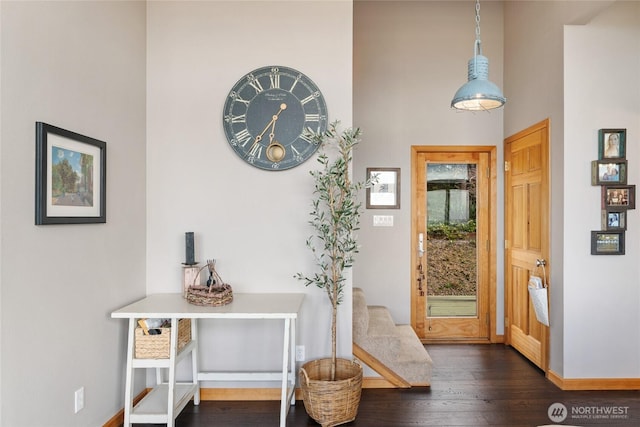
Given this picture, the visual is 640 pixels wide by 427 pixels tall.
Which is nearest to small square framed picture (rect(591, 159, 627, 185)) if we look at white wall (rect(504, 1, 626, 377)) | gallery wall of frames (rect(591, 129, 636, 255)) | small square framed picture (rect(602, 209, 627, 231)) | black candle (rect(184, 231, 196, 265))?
gallery wall of frames (rect(591, 129, 636, 255))

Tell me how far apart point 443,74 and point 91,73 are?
3.19 m

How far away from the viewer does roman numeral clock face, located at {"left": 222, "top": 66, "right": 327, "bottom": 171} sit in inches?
109

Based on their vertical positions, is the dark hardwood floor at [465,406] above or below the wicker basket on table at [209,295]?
below

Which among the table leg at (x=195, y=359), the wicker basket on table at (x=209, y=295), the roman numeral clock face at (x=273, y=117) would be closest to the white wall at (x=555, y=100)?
the roman numeral clock face at (x=273, y=117)

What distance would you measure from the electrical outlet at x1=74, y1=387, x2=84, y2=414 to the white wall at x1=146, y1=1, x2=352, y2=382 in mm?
812

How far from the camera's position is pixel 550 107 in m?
3.13

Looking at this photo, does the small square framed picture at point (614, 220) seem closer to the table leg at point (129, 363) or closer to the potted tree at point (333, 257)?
the potted tree at point (333, 257)

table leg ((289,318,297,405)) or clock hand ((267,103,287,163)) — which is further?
clock hand ((267,103,287,163))

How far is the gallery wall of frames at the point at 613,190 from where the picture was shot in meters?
2.89

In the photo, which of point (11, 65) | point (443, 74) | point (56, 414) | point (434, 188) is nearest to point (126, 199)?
point (11, 65)

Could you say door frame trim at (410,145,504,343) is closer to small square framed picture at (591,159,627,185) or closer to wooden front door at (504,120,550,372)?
wooden front door at (504,120,550,372)

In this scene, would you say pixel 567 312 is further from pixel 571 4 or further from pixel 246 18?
pixel 246 18
